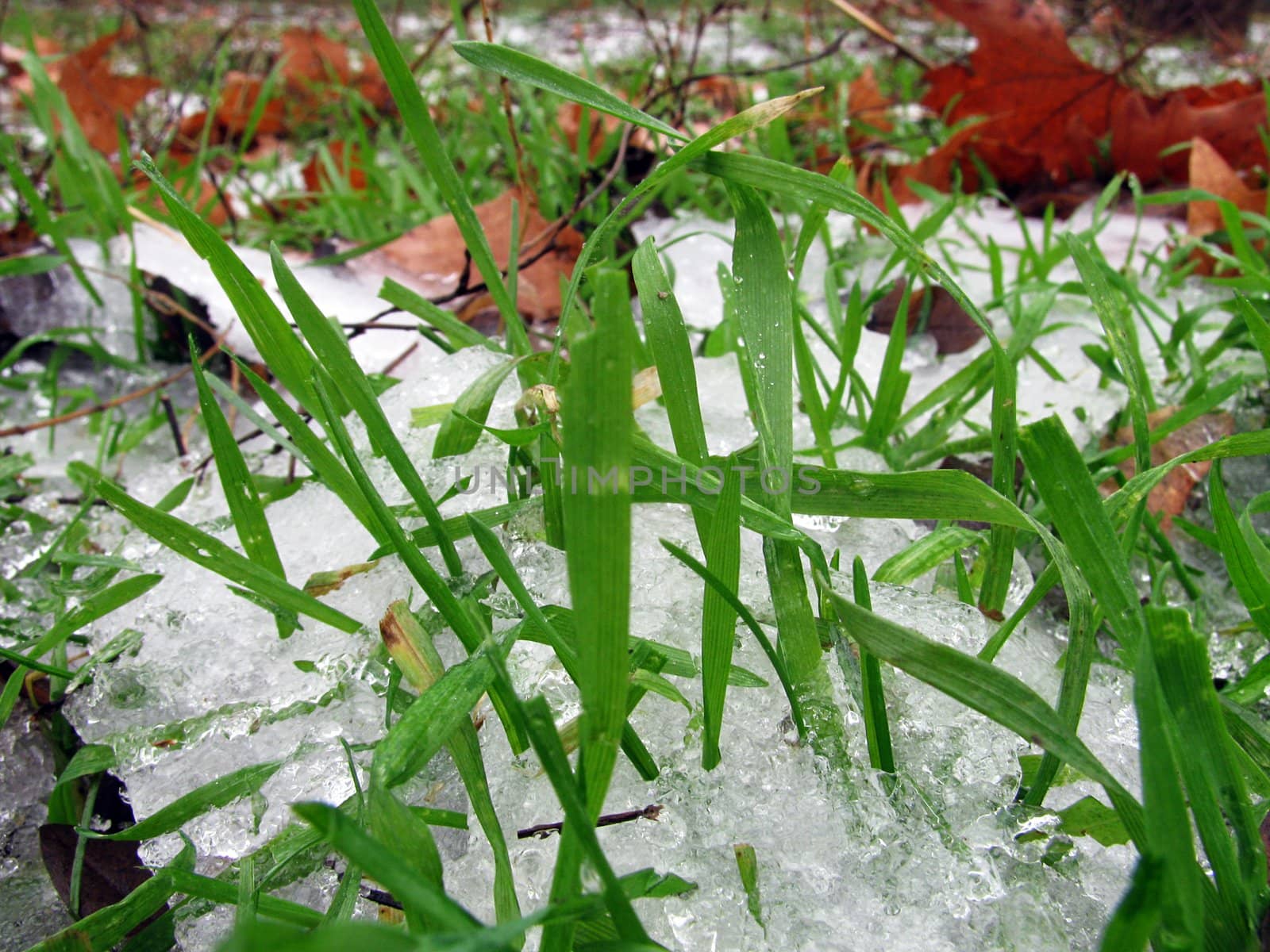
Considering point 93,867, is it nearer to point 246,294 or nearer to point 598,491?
point 246,294

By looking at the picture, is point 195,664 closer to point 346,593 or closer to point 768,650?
point 346,593

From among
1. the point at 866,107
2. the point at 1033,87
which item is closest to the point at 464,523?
the point at 1033,87

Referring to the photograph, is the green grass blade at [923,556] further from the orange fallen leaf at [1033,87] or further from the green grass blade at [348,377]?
the orange fallen leaf at [1033,87]

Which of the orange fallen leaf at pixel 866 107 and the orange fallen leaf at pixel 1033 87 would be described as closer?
the orange fallen leaf at pixel 1033 87

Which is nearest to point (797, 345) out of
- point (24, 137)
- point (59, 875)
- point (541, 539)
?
point (541, 539)

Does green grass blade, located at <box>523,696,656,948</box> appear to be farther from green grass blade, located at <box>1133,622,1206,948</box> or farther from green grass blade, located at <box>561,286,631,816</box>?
green grass blade, located at <box>1133,622,1206,948</box>

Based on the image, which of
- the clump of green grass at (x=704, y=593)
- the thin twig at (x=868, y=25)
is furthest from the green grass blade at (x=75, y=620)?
the thin twig at (x=868, y=25)
